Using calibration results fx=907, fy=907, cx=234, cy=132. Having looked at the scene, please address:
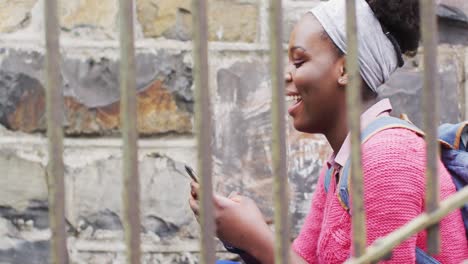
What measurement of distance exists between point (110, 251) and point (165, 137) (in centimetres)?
40

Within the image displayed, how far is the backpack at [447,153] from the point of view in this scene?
192 cm

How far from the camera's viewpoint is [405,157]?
1.87 m

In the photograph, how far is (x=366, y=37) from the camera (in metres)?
2.28

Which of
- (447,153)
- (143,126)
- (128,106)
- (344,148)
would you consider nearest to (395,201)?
(447,153)

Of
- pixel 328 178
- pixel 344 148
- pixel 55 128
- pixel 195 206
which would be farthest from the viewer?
pixel 328 178

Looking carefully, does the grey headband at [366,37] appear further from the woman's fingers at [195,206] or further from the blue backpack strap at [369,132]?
the woman's fingers at [195,206]

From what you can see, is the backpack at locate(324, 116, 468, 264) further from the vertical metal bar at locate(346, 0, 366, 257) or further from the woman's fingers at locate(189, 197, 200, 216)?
the vertical metal bar at locate(346, 0, 366, 257)

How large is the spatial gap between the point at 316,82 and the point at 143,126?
0.84 m

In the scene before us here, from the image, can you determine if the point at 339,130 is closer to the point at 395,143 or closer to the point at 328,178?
the point at 328,178

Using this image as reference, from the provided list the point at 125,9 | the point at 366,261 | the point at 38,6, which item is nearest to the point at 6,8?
the point at 38,6

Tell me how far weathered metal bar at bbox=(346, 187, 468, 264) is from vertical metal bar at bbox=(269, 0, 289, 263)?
100mm

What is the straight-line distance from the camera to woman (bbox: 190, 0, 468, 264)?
1.84m

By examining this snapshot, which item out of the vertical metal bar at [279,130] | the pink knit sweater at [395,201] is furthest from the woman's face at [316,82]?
the vertical metal bar at [279,130]

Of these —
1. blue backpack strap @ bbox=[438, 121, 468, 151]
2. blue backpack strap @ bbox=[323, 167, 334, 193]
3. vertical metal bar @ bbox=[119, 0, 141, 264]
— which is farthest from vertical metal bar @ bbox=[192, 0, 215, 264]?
blue backpack strap @ bbox=[323, 167, 334, 193]
